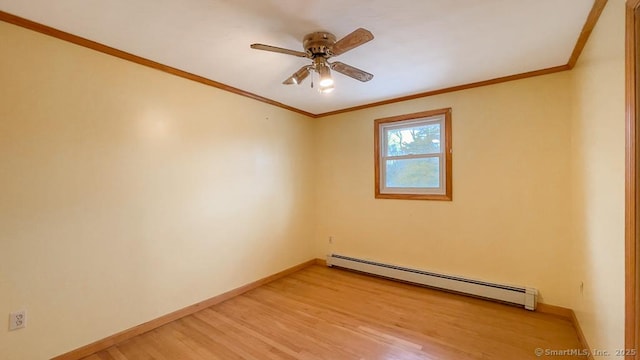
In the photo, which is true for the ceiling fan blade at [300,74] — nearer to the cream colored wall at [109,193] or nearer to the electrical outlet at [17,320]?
the cream colored wall at [109,193]

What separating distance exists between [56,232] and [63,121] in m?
0.81

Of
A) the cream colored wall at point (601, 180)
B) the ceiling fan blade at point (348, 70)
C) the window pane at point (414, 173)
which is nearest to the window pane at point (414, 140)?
the window pane at point (414, 173)

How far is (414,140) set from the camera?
357 cm

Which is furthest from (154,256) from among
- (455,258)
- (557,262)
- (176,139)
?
(557,262)

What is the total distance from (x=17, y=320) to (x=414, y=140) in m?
→ 3.97

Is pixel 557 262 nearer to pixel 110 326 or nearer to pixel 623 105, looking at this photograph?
pixel 623 105

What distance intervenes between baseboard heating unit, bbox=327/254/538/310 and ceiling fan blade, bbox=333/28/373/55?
9.02 feet

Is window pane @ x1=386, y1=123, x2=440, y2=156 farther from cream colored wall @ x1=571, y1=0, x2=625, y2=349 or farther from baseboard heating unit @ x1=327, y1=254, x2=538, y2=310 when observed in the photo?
baseboard heating unit @ x1=327, y1=254, x2=538, y2=310

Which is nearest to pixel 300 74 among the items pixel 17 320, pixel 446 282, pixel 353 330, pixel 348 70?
pixel 348 70

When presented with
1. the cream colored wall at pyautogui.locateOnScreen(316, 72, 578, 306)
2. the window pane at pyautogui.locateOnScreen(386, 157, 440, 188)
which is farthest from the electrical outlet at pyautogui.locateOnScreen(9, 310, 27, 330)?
the window pane at pyautogui.locateOnScreen(386, 157, 440, 188)

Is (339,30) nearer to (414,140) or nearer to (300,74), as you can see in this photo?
(300,74)

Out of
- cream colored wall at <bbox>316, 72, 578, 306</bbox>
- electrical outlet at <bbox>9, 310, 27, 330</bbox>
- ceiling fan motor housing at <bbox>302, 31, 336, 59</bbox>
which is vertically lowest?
electrical outlet at <bbox>9, 310, 27, 330</bbox>

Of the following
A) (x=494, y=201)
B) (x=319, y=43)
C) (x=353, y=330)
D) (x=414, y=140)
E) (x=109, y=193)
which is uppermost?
(x=319, y=43)

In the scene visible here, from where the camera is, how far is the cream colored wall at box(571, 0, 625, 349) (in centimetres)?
141
